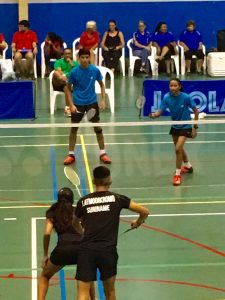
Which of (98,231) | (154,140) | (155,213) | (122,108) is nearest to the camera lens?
(98,231)

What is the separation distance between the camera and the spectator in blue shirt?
2281cm

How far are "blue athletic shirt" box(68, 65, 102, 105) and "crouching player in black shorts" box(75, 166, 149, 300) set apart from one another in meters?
6.08

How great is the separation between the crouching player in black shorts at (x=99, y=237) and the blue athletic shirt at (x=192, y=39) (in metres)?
17.2

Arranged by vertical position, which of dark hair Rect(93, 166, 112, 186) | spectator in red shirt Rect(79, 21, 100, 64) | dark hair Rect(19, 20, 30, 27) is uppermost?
dark hair Rect(19, 20, 30, 27)

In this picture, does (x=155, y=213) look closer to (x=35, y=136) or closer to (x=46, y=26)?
(x=35, y=136)

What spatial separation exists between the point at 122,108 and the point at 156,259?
9.95 metres

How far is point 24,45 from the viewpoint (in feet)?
72.6

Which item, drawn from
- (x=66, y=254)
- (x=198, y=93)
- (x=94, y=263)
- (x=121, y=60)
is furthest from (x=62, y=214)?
(x=121, y=60)

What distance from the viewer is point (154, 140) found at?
48.7ft

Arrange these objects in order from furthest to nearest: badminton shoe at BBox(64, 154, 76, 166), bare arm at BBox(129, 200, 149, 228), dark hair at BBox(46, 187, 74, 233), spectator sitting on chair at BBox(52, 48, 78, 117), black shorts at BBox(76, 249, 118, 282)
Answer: spectator sitting on chair at BBox(52, 48, 78, 117) → badminton shoe at BBox(64, 154, 76, 166) → dark hair at BBox(46, 187, 74, 233) → bare arm at BBox(129, 200, 149, 228) → black shorts at BBox(76, 249, 118, 282)

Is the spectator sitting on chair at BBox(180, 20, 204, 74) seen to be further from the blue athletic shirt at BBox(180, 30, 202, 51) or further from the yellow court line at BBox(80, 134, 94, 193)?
the yellow court line at BBox(80, 134, 94, 193)

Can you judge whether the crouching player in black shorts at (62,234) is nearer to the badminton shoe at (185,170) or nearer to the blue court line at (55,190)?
the blue court line at (55,190)

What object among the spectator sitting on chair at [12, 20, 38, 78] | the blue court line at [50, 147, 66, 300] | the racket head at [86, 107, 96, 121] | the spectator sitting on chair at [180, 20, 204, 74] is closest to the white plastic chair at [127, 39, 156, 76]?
the spectator sitting on chair at [180, 20, 204, 74]

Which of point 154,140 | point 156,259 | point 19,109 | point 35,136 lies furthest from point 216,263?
point 19,109
